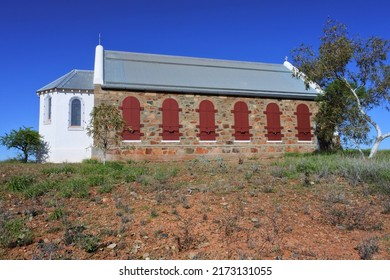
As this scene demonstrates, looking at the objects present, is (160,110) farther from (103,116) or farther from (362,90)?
(362,90)

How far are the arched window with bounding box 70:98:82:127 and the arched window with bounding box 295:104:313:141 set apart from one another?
14169 mm

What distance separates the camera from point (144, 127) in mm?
18250

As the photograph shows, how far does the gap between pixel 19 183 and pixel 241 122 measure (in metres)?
13.5

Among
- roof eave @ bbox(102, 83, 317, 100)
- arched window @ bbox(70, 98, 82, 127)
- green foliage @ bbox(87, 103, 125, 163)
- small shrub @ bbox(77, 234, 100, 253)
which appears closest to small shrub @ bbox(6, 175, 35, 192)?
small shrub @ bbox(77, 234, 100, 253)

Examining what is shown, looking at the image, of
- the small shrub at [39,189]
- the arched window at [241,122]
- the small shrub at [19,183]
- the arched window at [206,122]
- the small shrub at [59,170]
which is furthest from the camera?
the arched window at [241,122]

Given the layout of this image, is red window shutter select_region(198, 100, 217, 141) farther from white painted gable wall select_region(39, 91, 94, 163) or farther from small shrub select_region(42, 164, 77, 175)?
small shrub select_region(42, 164, 77, 175)

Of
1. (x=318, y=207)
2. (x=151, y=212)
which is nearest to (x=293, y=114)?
(x=318, y=207)

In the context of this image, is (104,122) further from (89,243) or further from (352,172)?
(352,172)

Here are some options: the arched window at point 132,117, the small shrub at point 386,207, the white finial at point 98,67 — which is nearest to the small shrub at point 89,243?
the small shrub at point 386,207

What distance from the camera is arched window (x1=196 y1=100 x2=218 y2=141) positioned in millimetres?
19172

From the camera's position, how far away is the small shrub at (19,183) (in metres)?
9.20

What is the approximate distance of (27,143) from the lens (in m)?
19.0

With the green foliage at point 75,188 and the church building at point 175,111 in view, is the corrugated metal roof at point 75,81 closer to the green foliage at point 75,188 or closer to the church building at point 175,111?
the church building at point 175,111

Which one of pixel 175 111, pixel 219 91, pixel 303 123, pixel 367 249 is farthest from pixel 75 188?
pixel 303 123
